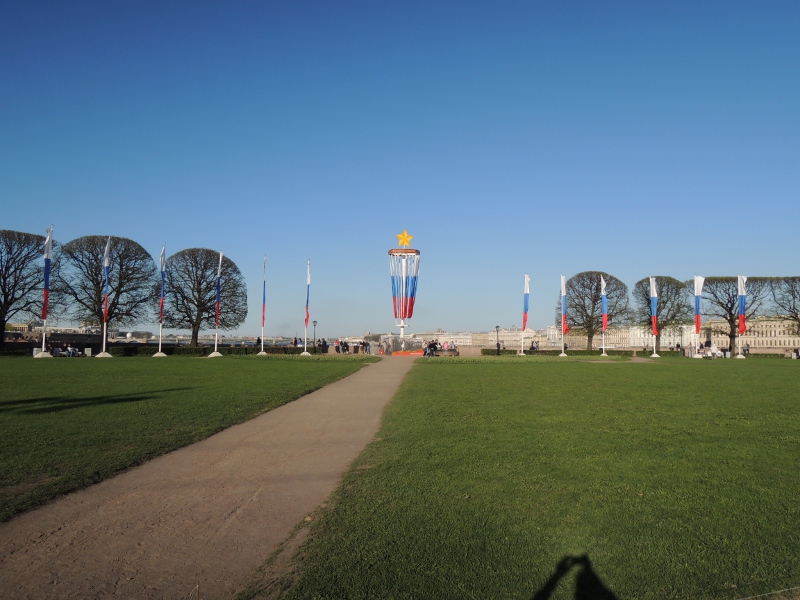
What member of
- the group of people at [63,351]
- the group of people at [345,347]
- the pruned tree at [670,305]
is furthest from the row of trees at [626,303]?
the group of people at [63,351]

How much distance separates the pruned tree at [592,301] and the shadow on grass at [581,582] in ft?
198

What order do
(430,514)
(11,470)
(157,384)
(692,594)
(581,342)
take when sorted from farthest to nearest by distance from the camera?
(581,342) → (157,384) → (11,470) → (430,514) → (692,594)

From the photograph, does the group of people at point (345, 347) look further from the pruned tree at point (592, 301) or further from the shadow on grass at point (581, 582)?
the shadow on grass at point (581, 582)

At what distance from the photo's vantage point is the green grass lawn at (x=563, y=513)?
3.75 meters

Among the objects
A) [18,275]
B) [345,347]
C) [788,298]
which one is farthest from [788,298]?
[18,275]

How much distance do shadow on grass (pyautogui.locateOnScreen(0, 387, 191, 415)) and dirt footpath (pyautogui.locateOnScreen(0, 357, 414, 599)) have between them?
16.6 feet

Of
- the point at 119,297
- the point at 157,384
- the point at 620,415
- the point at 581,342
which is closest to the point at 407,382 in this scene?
the point at 157,384

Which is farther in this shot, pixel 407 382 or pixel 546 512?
pixel 407 382

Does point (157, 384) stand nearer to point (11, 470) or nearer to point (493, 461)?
point (11, 470)

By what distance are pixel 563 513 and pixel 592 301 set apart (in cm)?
6001

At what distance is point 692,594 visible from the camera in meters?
3.57

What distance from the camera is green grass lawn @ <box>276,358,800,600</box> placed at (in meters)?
3.75

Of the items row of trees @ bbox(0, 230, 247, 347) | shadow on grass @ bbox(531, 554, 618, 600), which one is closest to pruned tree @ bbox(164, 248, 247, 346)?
row of trees @ bbox(0, 230, 247, 347)

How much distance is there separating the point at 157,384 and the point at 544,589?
16.9 meters
